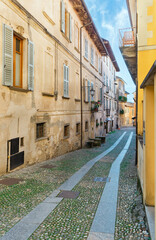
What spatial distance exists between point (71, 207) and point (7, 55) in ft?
15.9

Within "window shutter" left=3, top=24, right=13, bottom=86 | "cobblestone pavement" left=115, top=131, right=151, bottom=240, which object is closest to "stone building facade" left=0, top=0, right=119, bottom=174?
"window shutter" left=3, top=24, right=13, bottom=86

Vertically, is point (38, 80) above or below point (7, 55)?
below

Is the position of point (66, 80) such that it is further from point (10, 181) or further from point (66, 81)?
point (10, 181)

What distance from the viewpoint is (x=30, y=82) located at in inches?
302

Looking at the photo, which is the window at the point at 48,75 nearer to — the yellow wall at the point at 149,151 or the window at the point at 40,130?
the window at the point at 40,130

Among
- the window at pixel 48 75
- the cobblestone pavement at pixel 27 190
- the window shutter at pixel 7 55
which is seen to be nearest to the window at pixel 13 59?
the window shutter at pixel 7 55

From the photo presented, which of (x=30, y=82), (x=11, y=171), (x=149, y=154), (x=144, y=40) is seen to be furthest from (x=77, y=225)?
(x=144, y=40)

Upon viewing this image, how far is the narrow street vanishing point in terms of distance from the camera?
3176 millimetres

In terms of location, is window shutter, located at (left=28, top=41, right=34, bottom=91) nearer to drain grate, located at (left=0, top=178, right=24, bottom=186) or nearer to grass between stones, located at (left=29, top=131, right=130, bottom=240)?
drain grate, located at (left=0, top=178, right=24, bottom=186)

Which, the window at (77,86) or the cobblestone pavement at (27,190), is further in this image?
the window at (77,86)

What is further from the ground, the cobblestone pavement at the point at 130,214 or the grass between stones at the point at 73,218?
the grass between stones at the point at 73,218

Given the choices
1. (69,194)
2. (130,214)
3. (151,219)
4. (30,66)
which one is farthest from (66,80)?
(151,219)

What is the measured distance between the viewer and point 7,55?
6.27m

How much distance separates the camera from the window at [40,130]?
338 inches
